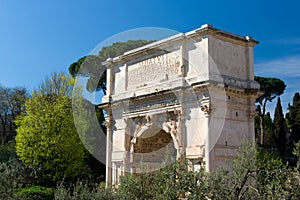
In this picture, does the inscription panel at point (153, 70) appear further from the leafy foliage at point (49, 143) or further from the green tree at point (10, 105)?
the green tree at point (10, 105)

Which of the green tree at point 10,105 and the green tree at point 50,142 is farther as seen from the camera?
the green tree at point 10,105

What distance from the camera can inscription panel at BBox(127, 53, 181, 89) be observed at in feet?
45.8

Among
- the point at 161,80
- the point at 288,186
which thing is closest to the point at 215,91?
the point at 161,80

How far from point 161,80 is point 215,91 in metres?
2.56

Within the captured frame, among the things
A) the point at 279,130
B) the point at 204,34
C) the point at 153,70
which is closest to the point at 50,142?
the point at 153,70

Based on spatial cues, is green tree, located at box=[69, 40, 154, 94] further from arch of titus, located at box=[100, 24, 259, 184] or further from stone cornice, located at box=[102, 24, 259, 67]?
stone cornice, located at box=[102, 24, 259, 67]

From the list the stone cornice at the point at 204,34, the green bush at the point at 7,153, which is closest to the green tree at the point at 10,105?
the green bush at the point at 7,153

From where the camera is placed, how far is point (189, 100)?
13.1 metres

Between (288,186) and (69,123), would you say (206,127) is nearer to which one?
A: (288,186)

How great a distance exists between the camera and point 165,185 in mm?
6523

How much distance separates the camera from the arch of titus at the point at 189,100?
1238cm

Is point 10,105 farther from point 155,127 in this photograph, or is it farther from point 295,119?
point 295,119

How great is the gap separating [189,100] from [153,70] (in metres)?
2.37

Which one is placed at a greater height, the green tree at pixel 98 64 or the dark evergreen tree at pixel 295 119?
the green tree at pixel 98 64
